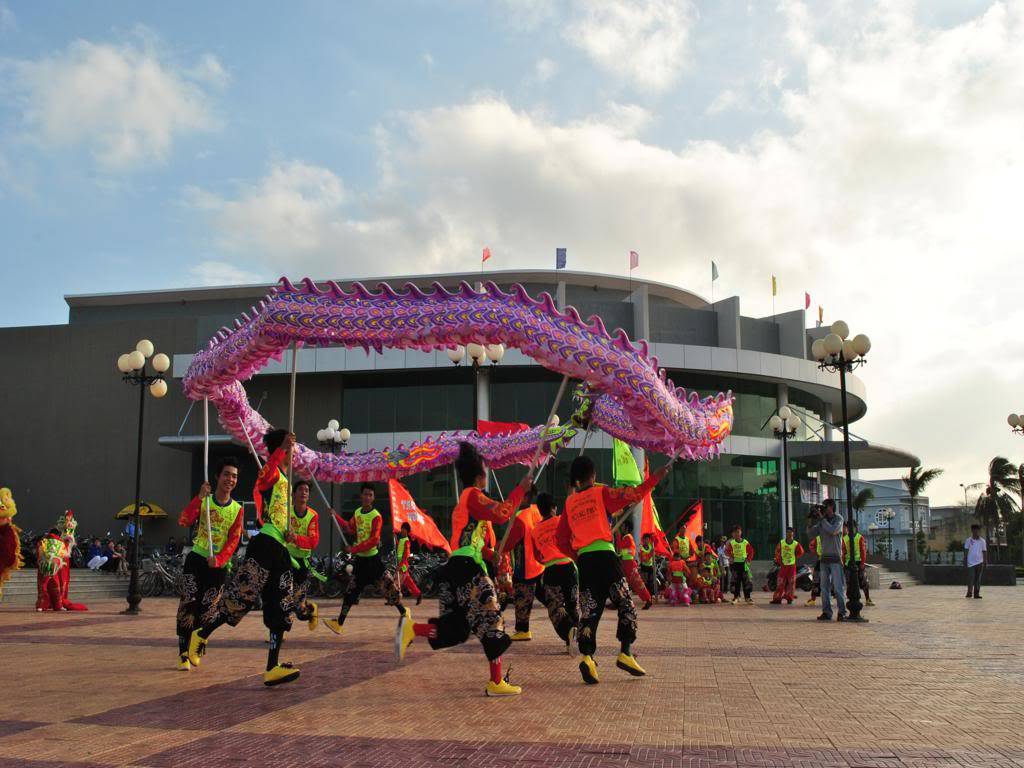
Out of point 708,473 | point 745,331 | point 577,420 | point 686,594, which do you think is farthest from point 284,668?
point 745,331

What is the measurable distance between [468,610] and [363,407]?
28.8 metres

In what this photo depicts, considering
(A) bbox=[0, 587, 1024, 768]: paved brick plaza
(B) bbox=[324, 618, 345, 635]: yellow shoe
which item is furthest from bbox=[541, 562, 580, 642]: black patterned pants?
(B) bbox=[324, 618, 345, 635]: yellow shoe

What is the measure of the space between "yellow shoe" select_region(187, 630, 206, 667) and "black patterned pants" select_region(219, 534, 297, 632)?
3.14 ft

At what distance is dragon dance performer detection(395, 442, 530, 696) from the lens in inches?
275

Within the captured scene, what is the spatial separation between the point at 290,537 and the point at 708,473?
28.5m

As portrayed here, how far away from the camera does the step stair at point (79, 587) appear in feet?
65.7

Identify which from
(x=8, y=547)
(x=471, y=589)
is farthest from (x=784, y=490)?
(x=471, y=589)

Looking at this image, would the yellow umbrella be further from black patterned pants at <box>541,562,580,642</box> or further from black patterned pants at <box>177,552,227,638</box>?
black patterned pants at <box>541,562,580,642</box>

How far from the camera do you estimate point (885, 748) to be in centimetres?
502

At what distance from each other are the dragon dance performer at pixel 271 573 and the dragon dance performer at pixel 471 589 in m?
1.00

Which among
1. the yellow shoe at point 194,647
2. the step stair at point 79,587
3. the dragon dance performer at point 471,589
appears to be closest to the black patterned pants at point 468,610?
the dragon dance performer at point 471,589

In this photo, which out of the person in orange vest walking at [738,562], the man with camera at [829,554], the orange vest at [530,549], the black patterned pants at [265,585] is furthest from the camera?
the person in orange vest walking at [738,562]

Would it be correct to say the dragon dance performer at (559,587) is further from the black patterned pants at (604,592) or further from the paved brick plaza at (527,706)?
the black patterned pants at (604,592)

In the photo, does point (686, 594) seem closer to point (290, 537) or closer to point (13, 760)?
point (290, 537)
